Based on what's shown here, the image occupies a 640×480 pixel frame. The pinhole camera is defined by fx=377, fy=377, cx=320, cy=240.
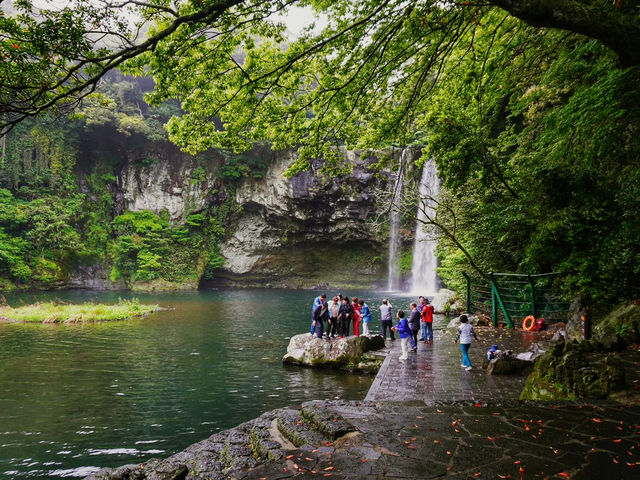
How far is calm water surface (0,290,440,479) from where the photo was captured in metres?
6.14

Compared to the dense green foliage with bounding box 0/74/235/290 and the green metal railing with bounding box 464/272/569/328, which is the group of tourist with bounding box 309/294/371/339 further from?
the dense green foliage with bounding box 0/74/235/290

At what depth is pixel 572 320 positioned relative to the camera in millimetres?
8922

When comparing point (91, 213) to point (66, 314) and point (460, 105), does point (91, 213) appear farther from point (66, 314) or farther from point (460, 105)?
point (460, 105)

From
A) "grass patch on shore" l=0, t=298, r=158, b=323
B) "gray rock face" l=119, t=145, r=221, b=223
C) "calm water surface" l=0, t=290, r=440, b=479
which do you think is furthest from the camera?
"gray rock face" l=119, t=145, r=221, b=223

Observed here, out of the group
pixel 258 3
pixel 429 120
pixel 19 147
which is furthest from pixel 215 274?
pixel 258 3

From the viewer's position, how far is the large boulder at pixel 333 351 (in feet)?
35.6

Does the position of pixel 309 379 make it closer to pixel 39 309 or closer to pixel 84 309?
pixel 84 309

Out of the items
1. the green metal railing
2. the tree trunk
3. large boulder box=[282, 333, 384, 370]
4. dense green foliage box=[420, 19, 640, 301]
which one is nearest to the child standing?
large boulder box=[282, 333, 384, 370]

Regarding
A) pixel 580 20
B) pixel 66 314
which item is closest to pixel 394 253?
pixel 66 314

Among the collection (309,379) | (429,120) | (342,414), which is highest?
(429,120)

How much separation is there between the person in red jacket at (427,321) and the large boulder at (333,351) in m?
1.32

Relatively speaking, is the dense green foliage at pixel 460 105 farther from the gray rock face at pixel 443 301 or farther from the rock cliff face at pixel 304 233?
the rock cliff face at pixel 304 233

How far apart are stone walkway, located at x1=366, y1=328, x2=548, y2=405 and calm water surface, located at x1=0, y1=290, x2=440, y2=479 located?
4.05 ft

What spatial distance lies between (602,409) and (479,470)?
2.31 metres
